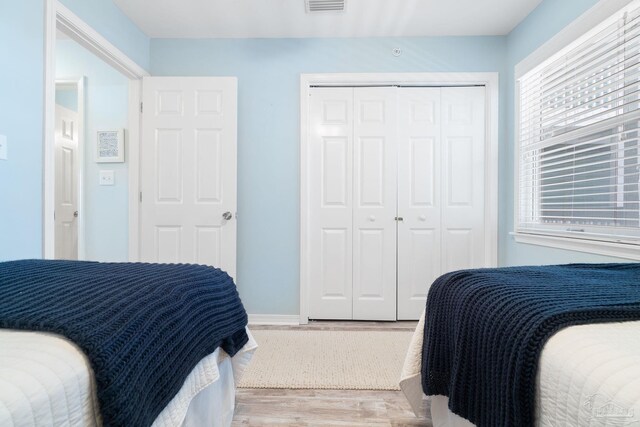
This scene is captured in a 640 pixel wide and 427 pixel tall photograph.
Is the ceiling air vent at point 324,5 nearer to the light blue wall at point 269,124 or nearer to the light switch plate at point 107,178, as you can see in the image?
the light blue wall at point 269,124

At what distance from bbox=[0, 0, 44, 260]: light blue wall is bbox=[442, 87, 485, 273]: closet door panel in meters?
2.79

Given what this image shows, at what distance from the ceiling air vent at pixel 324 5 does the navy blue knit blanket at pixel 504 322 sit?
6.79 feet

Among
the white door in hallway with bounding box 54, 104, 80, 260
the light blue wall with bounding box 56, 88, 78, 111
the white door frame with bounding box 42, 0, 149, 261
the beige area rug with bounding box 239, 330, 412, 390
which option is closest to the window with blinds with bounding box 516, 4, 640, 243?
the beige area rug with bounding box 239, 330, 412, 390

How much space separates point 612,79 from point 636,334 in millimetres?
1750

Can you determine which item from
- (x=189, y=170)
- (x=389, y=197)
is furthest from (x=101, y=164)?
(x=389, y=197)

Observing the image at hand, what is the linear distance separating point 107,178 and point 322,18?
222 cm

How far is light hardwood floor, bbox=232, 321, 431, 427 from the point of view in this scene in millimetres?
1469

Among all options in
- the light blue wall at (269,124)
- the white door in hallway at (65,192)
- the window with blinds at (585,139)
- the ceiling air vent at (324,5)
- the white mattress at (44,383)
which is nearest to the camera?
the white mattress at (44,383)

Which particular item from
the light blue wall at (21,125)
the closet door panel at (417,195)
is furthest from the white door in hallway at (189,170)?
the closet door panel at (417,195)

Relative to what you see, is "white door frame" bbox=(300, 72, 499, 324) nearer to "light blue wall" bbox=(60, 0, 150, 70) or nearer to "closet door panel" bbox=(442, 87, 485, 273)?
"closet door panel" bbox=(442, 87, 485, 273)

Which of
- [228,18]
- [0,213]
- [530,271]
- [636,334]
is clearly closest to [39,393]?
[636,334]

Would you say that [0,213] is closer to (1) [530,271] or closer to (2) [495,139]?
(1) [530,271]

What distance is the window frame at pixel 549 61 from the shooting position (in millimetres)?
1710

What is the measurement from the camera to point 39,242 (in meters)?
1.78
